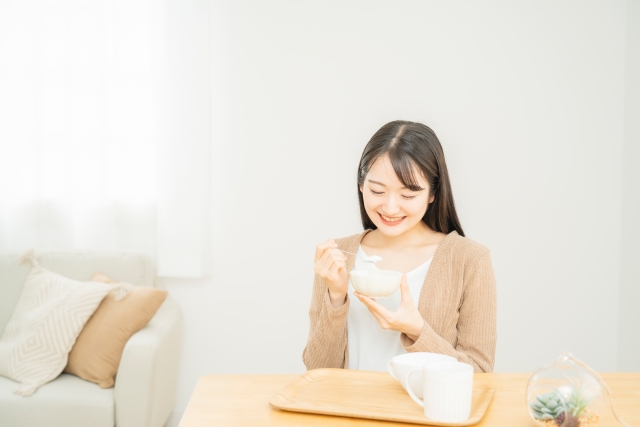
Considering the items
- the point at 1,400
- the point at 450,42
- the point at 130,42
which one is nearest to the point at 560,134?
the point at 450,42

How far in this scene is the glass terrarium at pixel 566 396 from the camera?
2.77 feet

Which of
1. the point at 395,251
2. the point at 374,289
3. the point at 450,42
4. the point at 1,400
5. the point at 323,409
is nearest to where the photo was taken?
the point at 323,409

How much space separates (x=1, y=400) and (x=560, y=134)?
2.51m

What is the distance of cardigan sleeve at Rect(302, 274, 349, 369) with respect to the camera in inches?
58.2

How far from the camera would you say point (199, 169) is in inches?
108

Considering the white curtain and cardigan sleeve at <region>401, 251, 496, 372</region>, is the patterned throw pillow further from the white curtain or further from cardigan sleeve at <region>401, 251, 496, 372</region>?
cardigan sleeve at <region>401, 251, 496, 372</region>

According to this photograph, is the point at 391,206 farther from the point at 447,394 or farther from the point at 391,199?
the point at 447,394

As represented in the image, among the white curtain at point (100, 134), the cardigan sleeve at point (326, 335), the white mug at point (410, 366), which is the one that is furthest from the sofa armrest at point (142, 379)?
the white mug at point (410, 366)

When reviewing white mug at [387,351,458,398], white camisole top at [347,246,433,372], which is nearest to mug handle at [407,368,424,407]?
white mug at [387,351,458,398]

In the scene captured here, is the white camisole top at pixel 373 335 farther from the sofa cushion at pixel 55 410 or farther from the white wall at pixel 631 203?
the white wall at pixel 631 203

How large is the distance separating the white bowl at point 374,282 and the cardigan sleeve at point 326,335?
15 cm

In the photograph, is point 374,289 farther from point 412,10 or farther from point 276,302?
point 412,10

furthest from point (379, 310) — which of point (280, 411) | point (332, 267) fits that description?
point (280, 411)

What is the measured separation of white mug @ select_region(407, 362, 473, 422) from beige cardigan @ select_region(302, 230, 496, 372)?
0.54 metres
